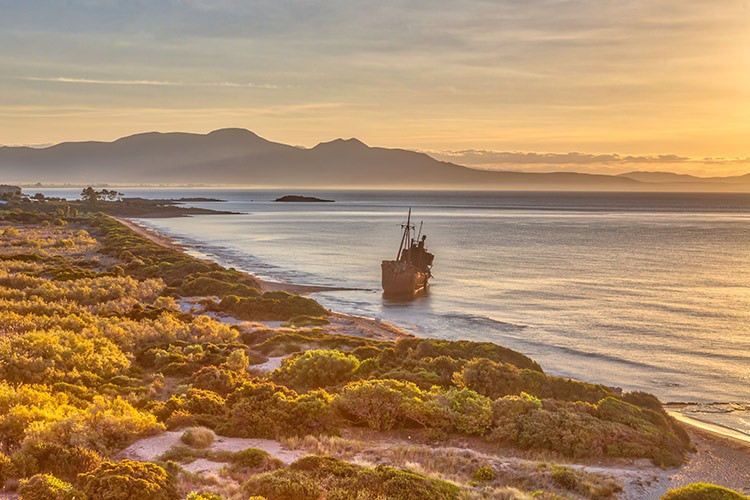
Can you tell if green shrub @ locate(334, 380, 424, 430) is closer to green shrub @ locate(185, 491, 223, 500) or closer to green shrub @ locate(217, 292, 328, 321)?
green shrub @ locate(185, 491, 223, 500)

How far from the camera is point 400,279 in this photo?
53938 millimetres

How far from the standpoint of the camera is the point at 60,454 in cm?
1080

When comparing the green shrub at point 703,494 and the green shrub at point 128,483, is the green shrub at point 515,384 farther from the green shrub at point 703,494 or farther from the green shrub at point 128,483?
the green shrub at point 128,483

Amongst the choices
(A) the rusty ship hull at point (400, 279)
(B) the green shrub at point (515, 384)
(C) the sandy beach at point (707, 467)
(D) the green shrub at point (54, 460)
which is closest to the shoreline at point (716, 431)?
(C) the sandy beach at point (707, 467)

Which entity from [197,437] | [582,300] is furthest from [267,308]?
[582,300]

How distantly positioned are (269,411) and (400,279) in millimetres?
40035

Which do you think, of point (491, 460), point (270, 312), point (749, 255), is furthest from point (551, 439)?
point (749, 255)

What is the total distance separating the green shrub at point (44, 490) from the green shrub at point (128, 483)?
0.25m

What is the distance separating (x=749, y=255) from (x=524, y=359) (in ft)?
270

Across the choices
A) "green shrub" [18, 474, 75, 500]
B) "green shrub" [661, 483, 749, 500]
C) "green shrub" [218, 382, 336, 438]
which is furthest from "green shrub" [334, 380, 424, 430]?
"green shrub" [18, 474, 75, 500]

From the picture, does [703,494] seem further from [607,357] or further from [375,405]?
[607,357]

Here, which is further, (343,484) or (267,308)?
(267,308)

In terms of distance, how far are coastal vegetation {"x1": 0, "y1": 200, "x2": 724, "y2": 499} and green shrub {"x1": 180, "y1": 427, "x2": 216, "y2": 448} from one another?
0.04m

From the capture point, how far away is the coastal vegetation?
33.6ft
